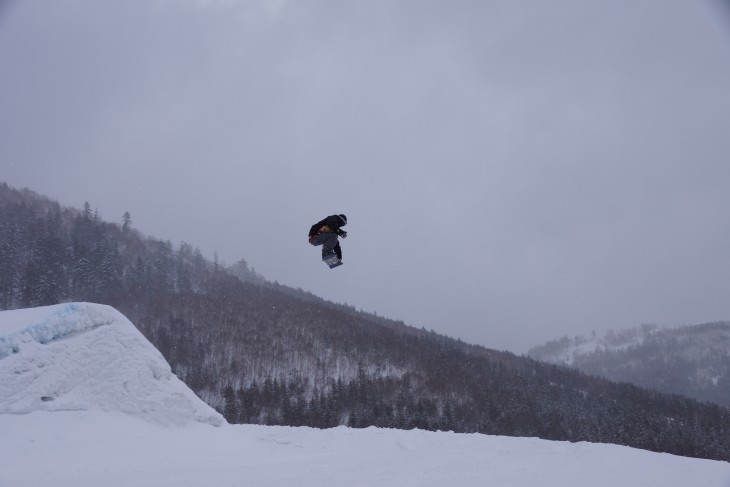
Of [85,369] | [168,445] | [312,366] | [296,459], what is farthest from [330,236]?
[312,366]

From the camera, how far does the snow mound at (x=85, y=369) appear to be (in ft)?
44.4

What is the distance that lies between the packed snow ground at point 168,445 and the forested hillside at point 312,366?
69520mm

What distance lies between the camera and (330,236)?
9336 mm

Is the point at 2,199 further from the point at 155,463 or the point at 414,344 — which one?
the point at 155,463

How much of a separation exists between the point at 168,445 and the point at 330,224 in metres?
8.76

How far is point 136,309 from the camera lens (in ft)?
338

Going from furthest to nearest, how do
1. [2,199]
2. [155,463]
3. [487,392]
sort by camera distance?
[2,199] < [487,392] < [155,463]

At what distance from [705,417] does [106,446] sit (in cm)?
13198

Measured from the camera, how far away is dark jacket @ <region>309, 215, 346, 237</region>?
9.02 m

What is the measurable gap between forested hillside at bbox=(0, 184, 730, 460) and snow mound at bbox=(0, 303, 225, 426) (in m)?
69.4

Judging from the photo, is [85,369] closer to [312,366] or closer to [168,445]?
[168,445]

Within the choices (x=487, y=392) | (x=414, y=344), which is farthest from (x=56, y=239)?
(x=487, y=392)

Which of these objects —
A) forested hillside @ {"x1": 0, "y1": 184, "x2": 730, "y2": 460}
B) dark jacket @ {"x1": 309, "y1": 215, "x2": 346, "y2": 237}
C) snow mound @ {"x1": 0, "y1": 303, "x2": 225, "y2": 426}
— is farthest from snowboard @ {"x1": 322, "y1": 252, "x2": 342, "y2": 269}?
forested hillside @ {"x1": 0, "y1": 184, "x2": 730, "y2": 460}

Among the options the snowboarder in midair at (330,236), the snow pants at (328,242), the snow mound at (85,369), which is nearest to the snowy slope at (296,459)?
the snow mound at (85,369)
